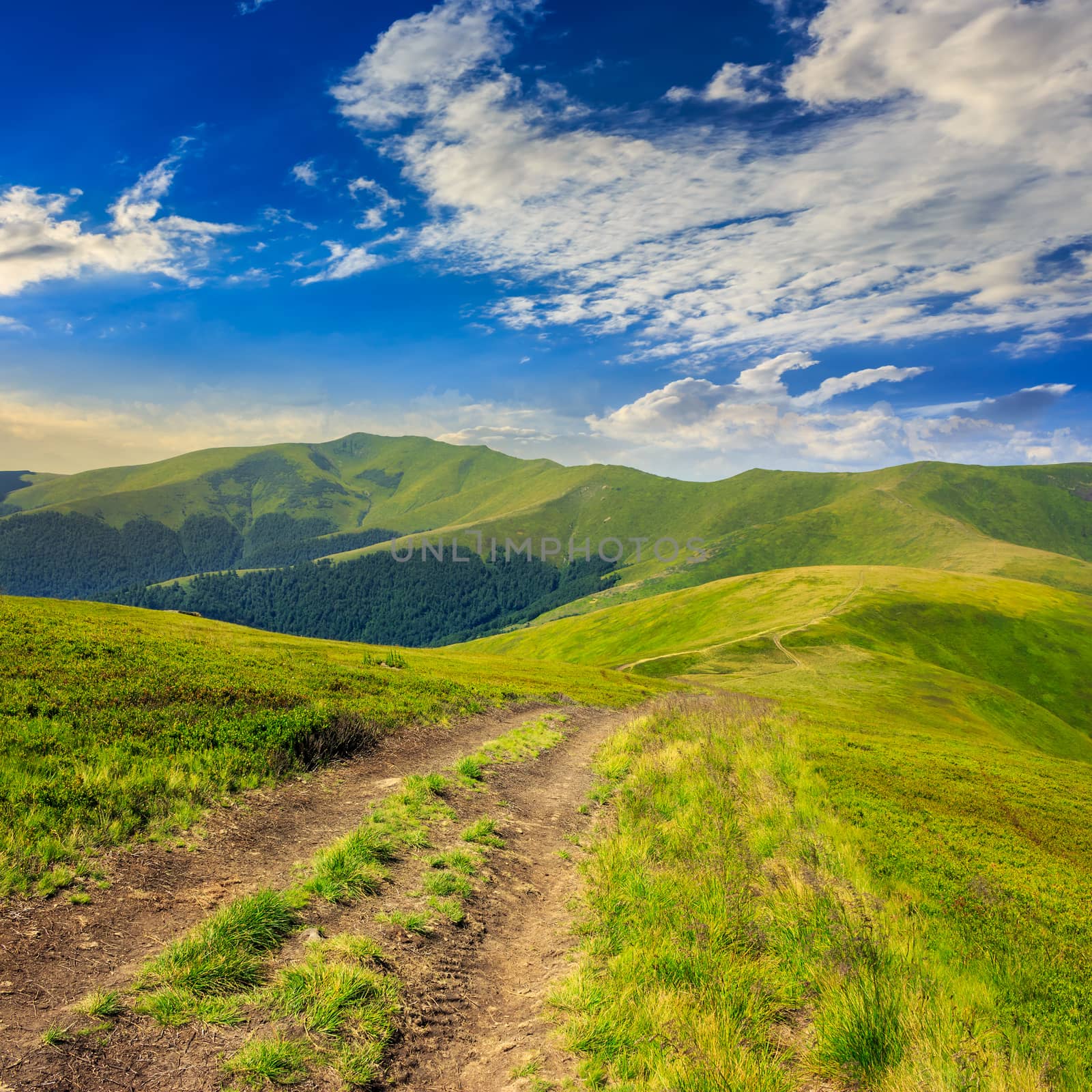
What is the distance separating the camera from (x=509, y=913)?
432 inches

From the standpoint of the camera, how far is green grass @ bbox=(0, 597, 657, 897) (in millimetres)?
10789

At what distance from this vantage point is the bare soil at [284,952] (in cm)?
603

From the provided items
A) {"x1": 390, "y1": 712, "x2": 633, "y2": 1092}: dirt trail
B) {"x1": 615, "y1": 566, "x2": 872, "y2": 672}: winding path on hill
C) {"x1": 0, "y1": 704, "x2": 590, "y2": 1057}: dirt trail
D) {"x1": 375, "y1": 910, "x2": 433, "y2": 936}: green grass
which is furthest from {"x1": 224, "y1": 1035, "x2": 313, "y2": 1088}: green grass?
{"x1": 615, "y1": 566, "x2": 872, "y2": 672}: winding path on hill

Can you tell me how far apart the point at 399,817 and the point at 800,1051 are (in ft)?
32.1

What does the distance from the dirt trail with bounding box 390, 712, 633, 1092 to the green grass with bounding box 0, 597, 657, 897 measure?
684cm

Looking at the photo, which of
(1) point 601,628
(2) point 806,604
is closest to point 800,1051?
(2) point 806,604

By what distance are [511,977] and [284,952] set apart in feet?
11.8

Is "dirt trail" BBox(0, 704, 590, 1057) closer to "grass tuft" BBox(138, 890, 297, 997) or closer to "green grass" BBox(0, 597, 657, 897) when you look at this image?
"grass tuft" BBox(138, 890, 297, 997)

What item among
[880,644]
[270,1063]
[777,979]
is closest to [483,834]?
[777,979]

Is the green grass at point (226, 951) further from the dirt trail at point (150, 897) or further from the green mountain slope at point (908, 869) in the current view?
the green mountain slope at point (908, 869)

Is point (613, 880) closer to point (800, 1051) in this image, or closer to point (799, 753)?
point (800, 1051)

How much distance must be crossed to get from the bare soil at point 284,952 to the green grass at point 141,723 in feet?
3.15

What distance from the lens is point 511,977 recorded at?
29.7 ft

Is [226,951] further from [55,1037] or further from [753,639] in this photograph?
[753,639]
